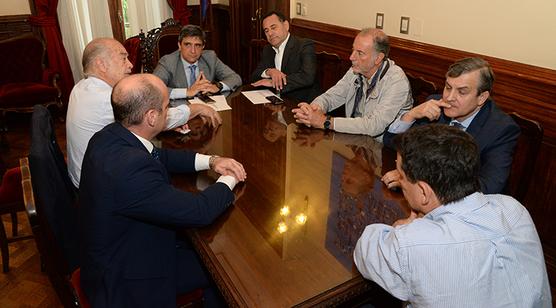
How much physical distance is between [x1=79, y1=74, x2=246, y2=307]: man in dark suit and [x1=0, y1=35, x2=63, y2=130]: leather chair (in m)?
3.28

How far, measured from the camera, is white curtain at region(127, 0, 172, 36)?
500cm

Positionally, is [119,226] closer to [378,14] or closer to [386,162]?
[386,162]

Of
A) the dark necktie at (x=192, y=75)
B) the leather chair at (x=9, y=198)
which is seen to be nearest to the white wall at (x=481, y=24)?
the dark necktie at (x=192, y=75)

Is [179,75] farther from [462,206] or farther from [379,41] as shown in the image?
[462,206]

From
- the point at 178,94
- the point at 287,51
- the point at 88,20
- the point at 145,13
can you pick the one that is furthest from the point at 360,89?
the point at 88,20

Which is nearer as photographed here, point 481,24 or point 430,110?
point 430,110

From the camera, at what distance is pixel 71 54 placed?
15.9ft

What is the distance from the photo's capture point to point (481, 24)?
2516mm

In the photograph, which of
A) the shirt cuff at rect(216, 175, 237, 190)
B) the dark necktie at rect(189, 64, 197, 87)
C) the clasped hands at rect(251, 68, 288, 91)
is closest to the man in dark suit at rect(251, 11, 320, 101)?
the clasped hands at rect(251, 68, 288, 91)

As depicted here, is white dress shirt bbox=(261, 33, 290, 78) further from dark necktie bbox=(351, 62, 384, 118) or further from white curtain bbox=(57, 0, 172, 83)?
white curtain bbox=(57, 0, 172, 83)

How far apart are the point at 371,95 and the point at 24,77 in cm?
377

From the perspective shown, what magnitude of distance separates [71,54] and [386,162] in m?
4.36

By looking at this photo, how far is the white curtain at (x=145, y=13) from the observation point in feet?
16.4

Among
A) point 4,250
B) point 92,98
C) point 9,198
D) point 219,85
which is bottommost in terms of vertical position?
point 4,250
